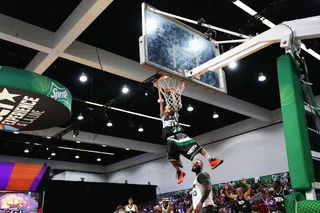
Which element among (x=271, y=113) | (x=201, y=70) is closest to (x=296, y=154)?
(x=201, y=70)

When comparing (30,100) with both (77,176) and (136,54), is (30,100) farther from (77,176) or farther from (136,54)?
(77,176)

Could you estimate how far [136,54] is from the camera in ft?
30.2

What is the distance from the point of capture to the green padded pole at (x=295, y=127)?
2.64m

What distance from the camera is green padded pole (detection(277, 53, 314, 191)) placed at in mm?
2639

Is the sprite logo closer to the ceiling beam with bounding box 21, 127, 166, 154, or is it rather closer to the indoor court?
the indoor court

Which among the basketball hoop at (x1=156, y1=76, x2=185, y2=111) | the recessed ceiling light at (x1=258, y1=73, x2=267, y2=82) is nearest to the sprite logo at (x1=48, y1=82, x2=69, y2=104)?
the basketball hoop at (x1=156, y1=76, x2=185, y2=111)

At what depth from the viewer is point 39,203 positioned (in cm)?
1417

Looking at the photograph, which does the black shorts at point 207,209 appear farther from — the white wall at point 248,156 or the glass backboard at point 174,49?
the white wall at point 248,156

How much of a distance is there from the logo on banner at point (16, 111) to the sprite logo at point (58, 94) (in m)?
0.28

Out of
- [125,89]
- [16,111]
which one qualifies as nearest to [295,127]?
[16,111]

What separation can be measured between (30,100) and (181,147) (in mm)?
2904

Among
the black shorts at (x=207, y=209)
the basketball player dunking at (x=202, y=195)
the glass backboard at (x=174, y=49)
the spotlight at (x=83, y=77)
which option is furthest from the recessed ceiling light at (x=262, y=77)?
the black shorts at (x=207, y=209)

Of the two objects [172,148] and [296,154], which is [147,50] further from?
[296,154]

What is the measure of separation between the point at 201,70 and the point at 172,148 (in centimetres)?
155
